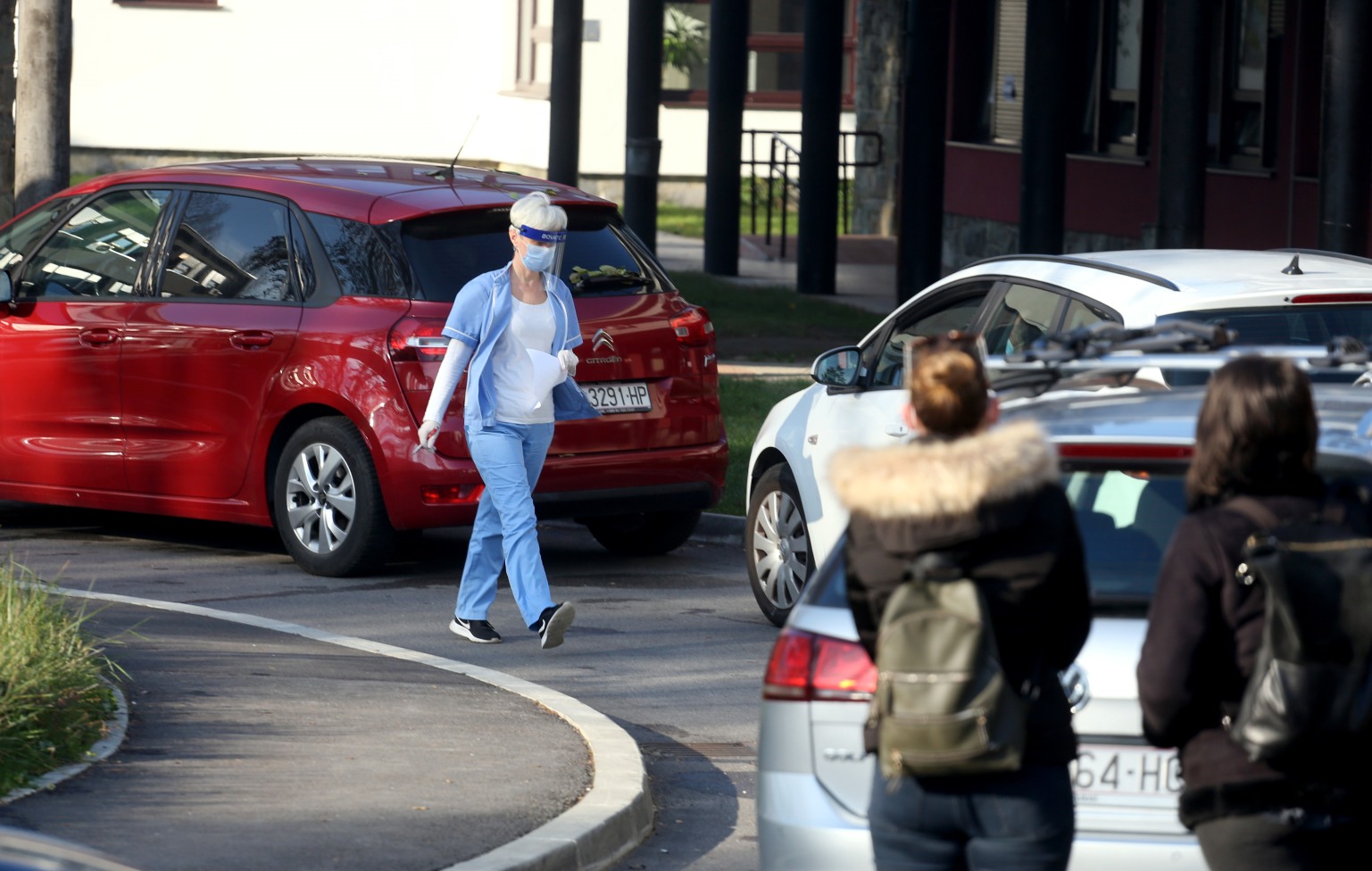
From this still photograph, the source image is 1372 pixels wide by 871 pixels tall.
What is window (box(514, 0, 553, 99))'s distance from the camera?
111ft

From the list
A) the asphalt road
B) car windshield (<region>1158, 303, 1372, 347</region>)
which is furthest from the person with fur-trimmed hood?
car windshield (<region>1158, 303, 1372, 347</region>)

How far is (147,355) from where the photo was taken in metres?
10.3

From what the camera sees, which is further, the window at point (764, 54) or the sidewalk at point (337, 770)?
the window at point (764, 54)

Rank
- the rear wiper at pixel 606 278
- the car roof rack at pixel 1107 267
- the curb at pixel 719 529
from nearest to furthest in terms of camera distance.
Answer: the car roof rack at pixel 1107 267
the rear wiper at pixel 606 278
the curb at pixel 719 529

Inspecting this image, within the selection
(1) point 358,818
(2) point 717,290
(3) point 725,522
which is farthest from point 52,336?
(2) point 717,290

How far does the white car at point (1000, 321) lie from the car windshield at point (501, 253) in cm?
114

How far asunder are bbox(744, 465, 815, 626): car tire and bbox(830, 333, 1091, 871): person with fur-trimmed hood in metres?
4.90

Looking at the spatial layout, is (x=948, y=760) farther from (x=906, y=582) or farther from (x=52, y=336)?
(x=52, y=336)

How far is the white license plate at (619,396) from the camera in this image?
9.78 m

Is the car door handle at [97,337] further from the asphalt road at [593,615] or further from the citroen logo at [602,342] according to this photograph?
the citroen logo at [602,342]

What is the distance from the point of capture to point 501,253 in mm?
9898

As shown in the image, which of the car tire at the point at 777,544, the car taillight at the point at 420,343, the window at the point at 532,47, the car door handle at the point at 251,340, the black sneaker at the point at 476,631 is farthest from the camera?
the window at the point at 532,47

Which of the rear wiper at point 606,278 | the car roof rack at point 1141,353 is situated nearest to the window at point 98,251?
the rear wiper at point 606,278

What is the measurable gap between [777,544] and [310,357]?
2283 mm
